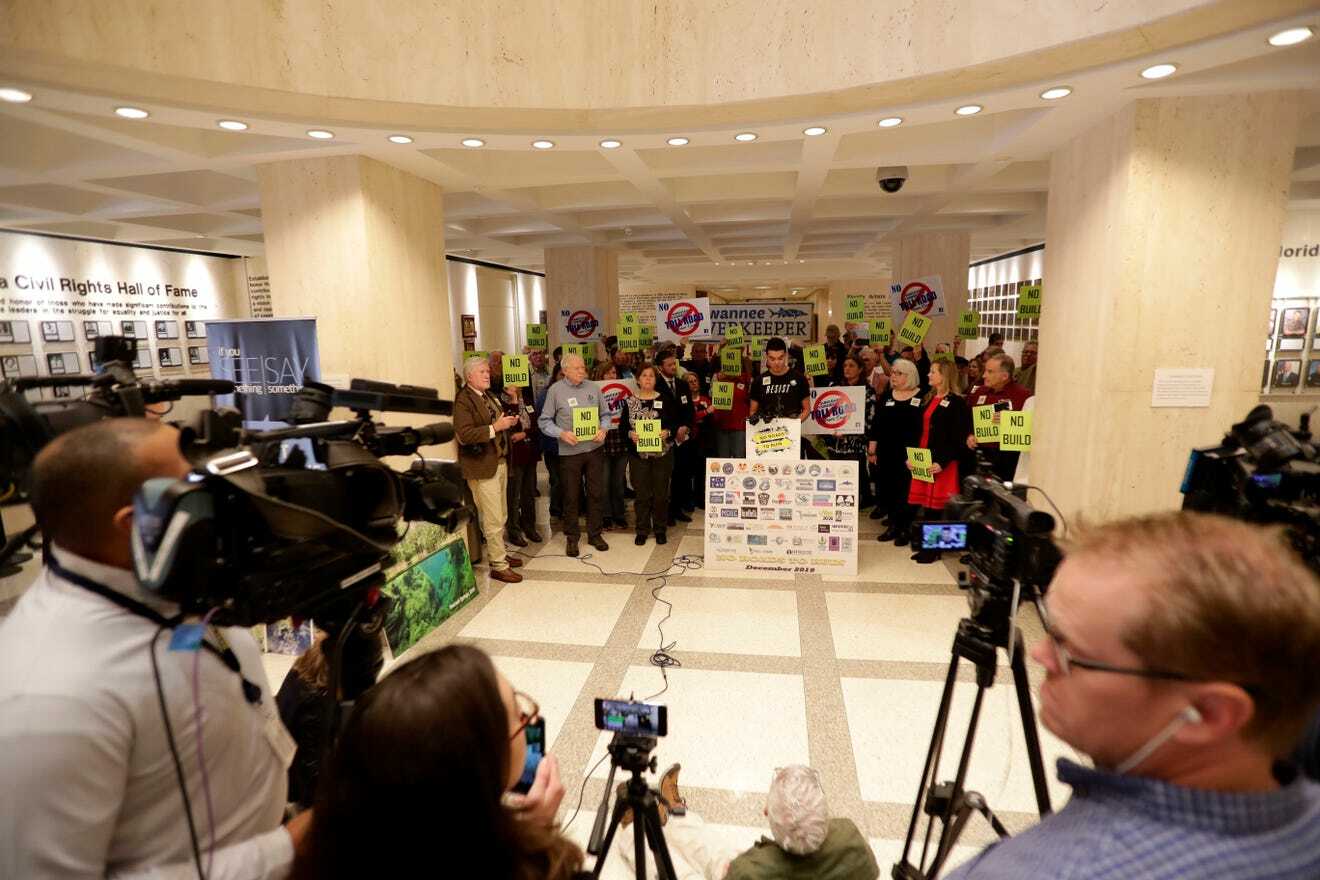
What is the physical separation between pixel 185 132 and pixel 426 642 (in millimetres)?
3655

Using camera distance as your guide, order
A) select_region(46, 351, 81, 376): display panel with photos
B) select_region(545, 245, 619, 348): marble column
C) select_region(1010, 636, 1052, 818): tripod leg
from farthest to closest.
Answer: select_region(545, 245, 619, 348): marble column → select_region(46, 351, 81, 376): display panel with photos → select_region(1010, 636, 1052, 818): tripod leg

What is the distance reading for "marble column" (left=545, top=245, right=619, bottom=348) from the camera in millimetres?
10312

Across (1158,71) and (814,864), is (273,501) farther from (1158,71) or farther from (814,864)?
(1158,71)

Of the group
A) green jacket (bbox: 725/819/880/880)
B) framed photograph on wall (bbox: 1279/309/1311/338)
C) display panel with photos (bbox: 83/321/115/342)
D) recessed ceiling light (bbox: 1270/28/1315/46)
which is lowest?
green jacket (bbox: 725/819/880/880)

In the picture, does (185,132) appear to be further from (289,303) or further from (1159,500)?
(1159,500)

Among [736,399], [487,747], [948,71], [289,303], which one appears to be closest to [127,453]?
[487,747]

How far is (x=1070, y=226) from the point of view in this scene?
13.6ft

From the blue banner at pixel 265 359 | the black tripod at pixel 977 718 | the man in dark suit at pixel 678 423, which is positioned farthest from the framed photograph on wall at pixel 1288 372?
the blue banner at pixel 265 359

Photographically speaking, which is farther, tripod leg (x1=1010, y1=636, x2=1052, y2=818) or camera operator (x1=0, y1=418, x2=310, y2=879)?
tripod leg (x1=1010, y1=636, x2=1052, y2=818)

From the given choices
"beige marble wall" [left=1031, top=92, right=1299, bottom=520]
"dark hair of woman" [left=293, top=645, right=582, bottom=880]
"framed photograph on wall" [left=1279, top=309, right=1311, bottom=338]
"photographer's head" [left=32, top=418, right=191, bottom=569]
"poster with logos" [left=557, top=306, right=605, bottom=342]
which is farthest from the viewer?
"poster with logos" [left=557, top=306, right=605, bottom=342]

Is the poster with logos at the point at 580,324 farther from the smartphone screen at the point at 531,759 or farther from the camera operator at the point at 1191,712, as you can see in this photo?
the camera operator at the point at 1191,712

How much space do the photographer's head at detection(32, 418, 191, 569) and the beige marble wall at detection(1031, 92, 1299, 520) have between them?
171 inches

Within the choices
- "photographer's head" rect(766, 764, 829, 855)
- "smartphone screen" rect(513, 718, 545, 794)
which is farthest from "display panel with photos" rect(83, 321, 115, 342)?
"photographer's head" rect(766, 764, 829, 855)

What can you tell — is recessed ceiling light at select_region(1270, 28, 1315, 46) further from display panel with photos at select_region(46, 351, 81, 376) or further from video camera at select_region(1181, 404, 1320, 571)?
display panel with photos at select_region(46, 351, 81, 376)
